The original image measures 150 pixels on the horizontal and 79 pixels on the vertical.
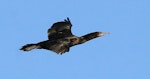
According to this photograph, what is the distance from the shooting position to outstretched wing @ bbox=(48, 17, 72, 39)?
42562 mm

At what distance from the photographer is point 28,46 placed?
40500mm

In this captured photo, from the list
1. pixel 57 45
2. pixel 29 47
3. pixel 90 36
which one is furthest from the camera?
pixel 90 36

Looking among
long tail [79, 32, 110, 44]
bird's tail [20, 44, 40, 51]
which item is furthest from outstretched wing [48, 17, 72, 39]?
bird's tail [20, 44, 40, 51]

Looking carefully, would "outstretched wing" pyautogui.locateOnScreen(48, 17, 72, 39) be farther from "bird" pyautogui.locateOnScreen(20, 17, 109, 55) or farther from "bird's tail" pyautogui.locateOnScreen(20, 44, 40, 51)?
"bird's tail" pyautogui.locateOnScreen(20, 44, 40, 51)

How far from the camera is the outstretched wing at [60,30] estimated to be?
42.6 metres

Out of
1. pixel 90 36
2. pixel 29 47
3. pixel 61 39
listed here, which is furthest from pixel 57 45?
pixel 90 36

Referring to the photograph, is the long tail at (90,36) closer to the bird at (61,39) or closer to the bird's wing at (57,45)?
the bird at (61,39)

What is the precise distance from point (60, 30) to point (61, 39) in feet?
6.04

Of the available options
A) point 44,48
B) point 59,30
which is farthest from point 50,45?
point 59,30

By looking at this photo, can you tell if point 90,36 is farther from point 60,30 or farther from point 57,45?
point 57,45

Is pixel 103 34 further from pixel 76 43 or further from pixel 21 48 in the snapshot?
pixel 21 48

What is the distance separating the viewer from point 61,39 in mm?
41344

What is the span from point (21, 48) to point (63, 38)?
285 centimetres

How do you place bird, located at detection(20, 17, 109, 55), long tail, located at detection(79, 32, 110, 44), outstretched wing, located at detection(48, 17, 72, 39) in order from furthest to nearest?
outstretched wing, located at detection(48, 17, 72, 39)
long tail, located at detection(79, 32, 110, 44)
bird, located at detection(20, 17, 109, 55)
